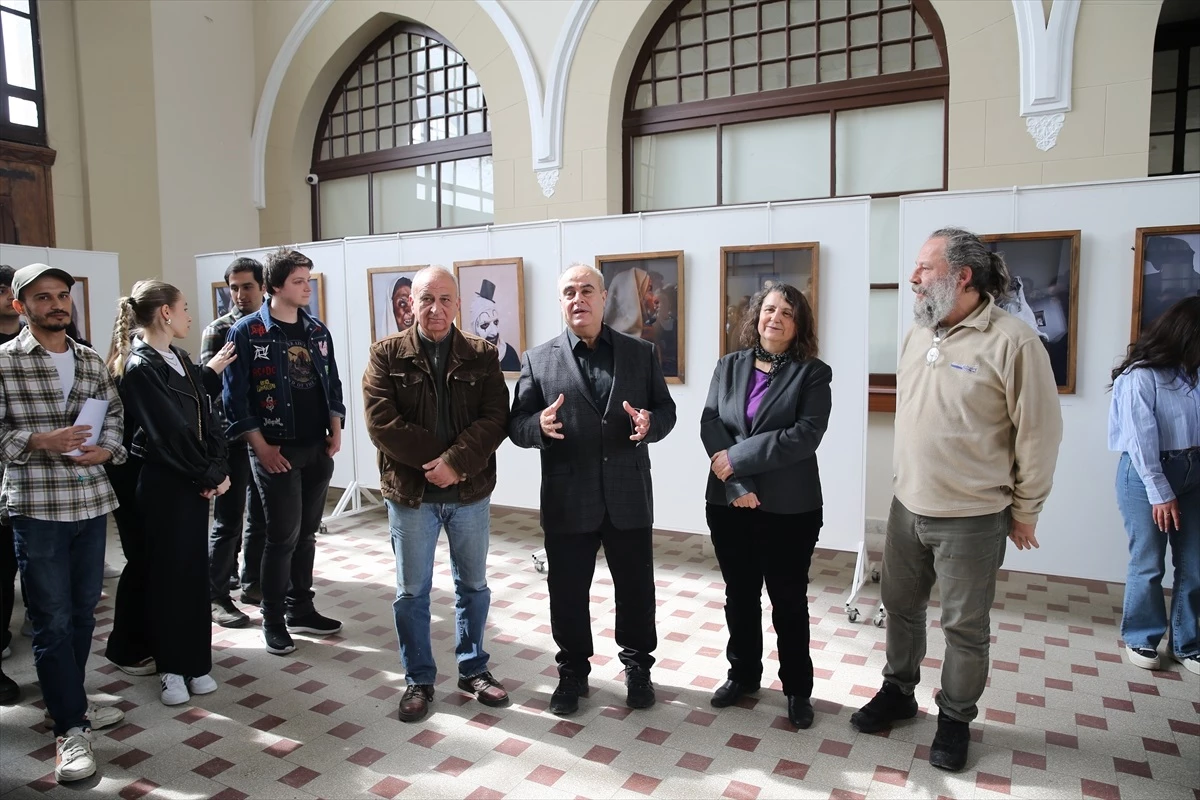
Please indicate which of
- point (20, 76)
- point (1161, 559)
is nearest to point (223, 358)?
point (1161, 559)

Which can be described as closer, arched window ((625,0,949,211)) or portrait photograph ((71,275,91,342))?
arched window ((625,0,949,211))

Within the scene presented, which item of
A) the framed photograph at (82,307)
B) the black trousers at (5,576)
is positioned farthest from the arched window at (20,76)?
the black trousers at (5,576)

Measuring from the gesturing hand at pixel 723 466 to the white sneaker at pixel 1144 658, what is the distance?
259cm

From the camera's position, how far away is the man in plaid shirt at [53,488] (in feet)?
10.8

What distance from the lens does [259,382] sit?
14.5ft

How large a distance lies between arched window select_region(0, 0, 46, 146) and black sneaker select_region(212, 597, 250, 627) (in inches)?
237

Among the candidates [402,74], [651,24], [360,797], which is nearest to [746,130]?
[651,24]

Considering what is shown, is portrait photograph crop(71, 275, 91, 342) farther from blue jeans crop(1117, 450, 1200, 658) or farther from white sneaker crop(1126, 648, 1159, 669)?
white sneaker crop(1126, 648, 1159, 669)

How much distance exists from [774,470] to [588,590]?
1.04 metres

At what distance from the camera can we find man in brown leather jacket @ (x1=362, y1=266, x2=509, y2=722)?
11.8ft

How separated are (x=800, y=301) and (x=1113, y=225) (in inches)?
97.2

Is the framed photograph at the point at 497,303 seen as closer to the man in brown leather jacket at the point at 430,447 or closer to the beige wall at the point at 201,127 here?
the man in brown leather jacket at the point at 430,447

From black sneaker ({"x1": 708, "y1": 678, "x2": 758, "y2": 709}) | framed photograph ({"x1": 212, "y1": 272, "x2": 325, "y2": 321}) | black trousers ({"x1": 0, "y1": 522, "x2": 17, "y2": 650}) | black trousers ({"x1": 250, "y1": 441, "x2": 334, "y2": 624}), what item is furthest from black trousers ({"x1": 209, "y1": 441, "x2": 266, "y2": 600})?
black sneaker ({"x1": 708, "y1": 678, "x2": 758, "y2": 709})

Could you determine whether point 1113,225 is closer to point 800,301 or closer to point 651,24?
point 800,301
